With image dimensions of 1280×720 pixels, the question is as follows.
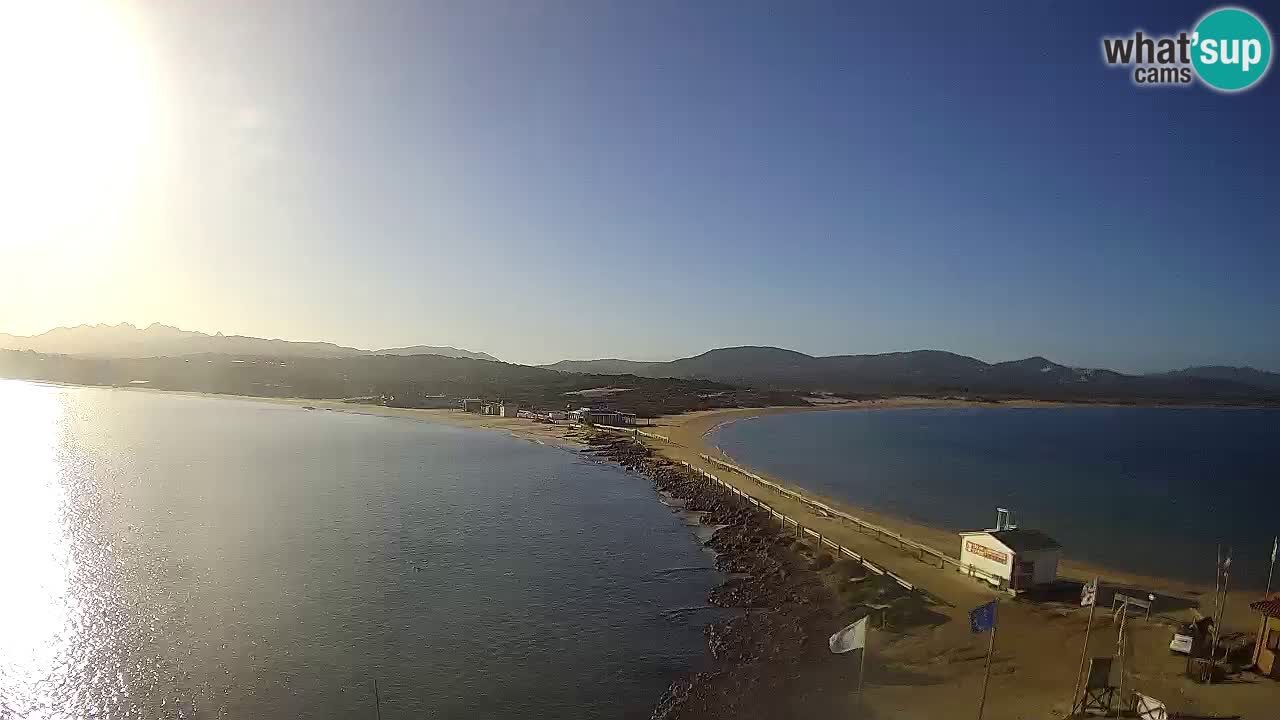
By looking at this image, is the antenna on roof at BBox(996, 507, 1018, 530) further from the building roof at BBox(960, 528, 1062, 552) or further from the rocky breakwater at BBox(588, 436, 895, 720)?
the rocky breakwater at BBox(588, 436, 895, 720)

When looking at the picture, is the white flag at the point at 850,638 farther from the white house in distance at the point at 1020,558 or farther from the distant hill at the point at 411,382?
the distant hill at the point at 411,382

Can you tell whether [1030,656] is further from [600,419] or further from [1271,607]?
[600,419]

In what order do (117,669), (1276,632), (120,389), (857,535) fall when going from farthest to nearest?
1. (120,389)
2. (857,535)
3. (117,669)
4. (1276,632)

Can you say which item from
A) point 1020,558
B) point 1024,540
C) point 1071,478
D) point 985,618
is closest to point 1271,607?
point 1020,558

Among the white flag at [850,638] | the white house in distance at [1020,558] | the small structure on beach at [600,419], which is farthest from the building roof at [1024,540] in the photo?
the small structure on beach at [600,419]

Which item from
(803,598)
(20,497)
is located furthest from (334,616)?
(20,497)

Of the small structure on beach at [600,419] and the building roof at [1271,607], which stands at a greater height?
the small structure on beach at [600,419]

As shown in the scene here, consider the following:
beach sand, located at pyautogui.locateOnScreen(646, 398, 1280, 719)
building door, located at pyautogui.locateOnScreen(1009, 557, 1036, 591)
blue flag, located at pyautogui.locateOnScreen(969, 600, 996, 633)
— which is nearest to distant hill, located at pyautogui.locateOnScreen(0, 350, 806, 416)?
beach sand, located at pyautogui.locateOnScreen(646, 398, 1280, 719)

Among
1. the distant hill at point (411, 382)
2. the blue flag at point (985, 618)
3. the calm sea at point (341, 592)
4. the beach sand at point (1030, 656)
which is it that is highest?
the distant hill at point (411, 382)

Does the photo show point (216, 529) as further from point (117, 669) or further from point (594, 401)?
point (594, 401)
